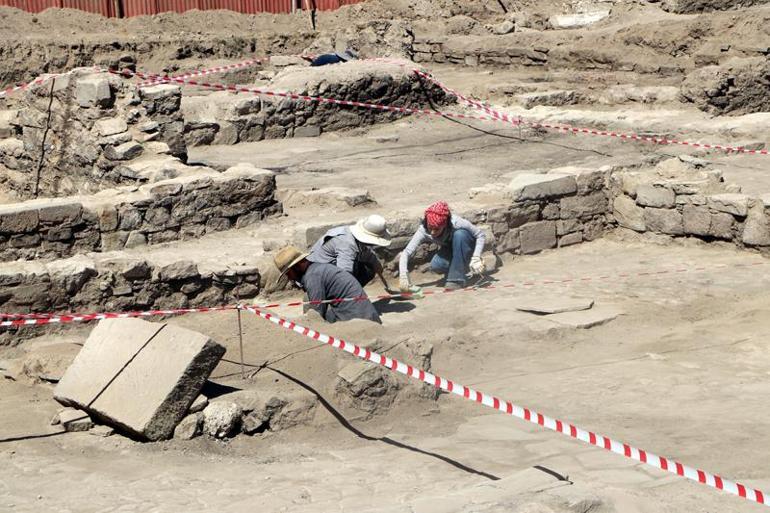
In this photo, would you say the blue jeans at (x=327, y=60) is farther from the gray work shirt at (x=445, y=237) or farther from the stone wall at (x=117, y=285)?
the stone wall at (x=117, y=285)

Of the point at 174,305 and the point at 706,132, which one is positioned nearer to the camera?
the point at 174,305

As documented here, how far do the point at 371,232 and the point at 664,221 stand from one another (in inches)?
161

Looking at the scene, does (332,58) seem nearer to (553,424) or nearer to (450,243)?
(450,243)

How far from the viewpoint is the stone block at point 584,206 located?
39.0ft

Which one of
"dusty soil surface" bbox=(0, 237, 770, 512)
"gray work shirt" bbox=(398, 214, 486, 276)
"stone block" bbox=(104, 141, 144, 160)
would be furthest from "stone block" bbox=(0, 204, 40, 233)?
"gray work shirt" bbox=(398, 214, 486, 276)

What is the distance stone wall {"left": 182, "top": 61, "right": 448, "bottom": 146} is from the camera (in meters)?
16.9

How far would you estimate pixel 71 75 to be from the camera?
43.1ft

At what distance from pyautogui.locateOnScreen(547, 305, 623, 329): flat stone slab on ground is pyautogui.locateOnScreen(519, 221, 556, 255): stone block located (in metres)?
2.18

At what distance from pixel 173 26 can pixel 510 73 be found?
29.5 ft

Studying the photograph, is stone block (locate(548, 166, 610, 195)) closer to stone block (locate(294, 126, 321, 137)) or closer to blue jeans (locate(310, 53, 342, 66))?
stone block (locate(294, 126, 321, 137))

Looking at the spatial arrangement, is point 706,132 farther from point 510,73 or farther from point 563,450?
point 563,450

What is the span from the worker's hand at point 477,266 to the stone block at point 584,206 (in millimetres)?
2208

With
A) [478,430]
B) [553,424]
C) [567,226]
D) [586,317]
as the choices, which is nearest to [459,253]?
[586,317]

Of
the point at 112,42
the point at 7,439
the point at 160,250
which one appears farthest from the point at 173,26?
the point at 7,439
